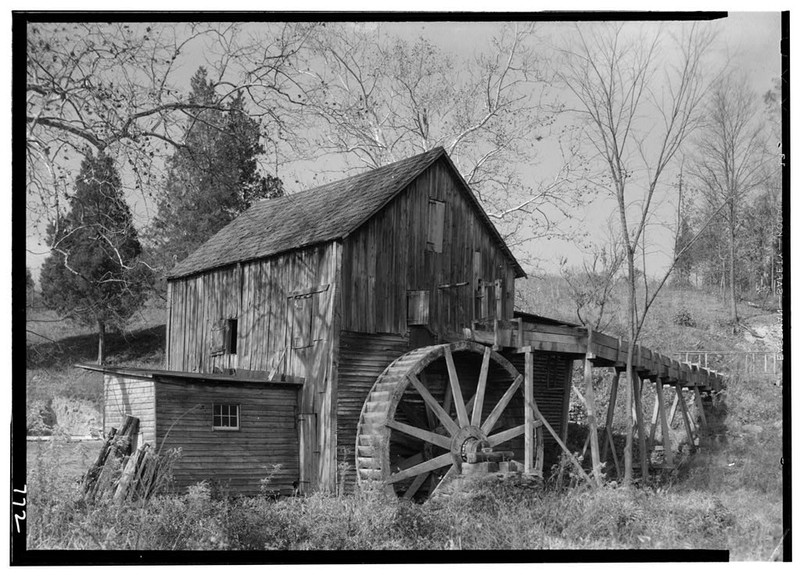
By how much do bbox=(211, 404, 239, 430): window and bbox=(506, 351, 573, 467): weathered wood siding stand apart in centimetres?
733

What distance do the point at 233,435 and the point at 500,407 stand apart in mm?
5298

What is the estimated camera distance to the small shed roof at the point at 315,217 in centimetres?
1689

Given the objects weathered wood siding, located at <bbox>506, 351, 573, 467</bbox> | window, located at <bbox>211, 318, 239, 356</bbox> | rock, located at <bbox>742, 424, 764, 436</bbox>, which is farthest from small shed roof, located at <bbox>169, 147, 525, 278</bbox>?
rock, located at <bbox>742, 424, 764, 436</bbox>

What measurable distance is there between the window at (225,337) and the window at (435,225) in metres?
4.46

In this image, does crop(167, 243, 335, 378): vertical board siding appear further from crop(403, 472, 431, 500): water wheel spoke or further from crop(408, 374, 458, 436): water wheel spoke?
crop(403, 472, 431, 500): water wheel spoke

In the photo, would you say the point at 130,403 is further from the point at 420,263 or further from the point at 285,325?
the point at 420,263

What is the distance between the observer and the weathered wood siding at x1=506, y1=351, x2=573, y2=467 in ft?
65.7

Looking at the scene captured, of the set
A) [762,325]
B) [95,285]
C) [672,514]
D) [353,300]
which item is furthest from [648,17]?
[762,325]

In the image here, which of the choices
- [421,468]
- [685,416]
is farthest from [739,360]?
[421,468]

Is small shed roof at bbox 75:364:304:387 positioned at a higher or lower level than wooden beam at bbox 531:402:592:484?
higher

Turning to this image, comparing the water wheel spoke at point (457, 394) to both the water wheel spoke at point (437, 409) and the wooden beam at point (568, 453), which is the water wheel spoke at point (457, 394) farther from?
the wooden beam at point (568, 453)

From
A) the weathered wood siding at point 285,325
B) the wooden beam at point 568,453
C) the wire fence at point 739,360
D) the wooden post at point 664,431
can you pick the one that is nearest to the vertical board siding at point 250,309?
the weathered wood siding at point 285,325

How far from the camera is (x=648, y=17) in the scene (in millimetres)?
10594

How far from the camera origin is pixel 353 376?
16.1 meters
